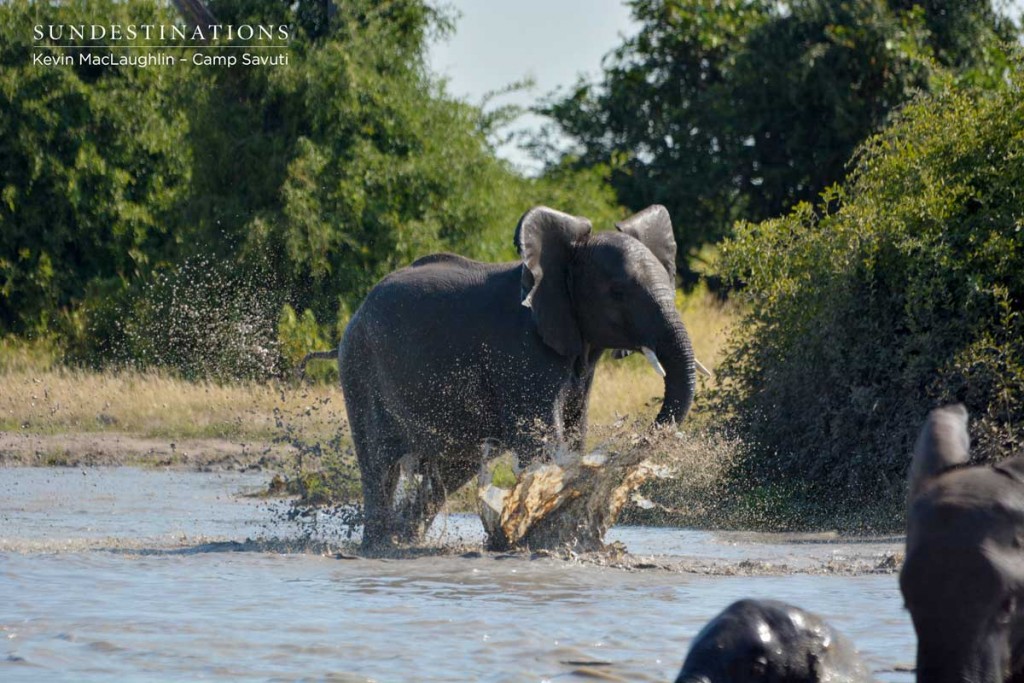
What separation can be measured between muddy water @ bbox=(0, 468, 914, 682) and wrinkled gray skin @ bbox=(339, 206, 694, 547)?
56cm

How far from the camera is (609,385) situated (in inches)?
664

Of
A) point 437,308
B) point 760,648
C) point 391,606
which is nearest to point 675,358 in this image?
point 437,308

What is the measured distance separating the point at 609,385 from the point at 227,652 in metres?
10.9

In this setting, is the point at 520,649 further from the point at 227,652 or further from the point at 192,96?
the point at 192,96

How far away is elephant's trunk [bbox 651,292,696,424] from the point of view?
28.7ft

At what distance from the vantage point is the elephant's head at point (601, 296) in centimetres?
879

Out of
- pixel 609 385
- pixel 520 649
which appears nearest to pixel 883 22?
pixel 609 385

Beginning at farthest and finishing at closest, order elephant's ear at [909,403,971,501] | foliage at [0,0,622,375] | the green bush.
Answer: foliage at [0,0,622,375] < the green bush < elephant's ear at [909,403,971,501]

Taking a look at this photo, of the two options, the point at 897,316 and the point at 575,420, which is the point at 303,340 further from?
the point at 575,420

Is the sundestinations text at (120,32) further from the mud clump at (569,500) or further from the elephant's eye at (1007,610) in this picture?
the elephant's eye at (1007,610)

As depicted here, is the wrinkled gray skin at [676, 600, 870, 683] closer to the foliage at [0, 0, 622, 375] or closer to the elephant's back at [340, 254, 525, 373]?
the elephant's back at [340, 254, 525, 373]

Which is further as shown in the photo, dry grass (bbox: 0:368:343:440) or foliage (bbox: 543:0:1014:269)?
foliage (bbox: 543:0:1014:269)

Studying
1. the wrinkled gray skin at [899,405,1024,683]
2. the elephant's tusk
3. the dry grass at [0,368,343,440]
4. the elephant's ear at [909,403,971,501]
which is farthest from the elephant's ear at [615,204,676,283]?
the dry grass at [0,368,343,440]

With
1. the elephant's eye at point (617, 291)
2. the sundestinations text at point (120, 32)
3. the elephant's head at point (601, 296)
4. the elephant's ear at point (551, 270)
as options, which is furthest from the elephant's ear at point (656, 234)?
the sundestinations text at point (120, 32)
